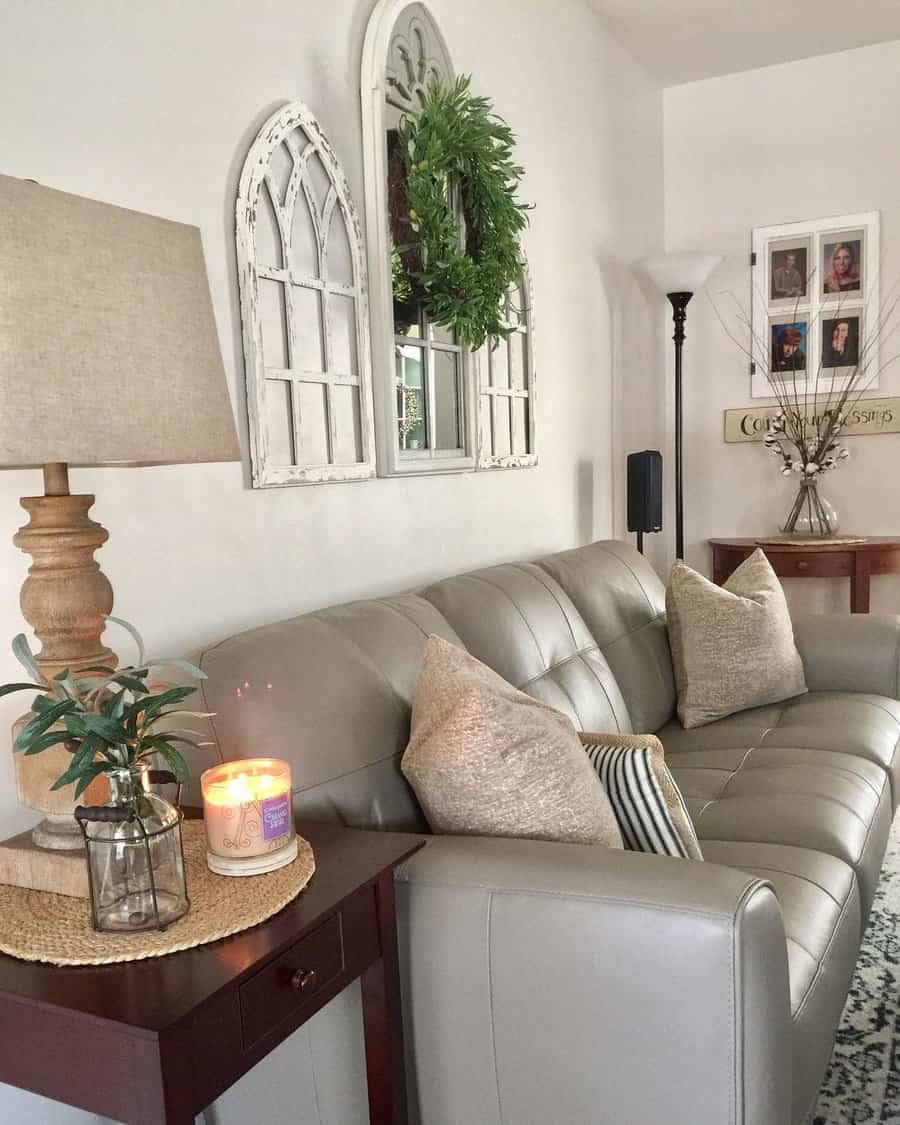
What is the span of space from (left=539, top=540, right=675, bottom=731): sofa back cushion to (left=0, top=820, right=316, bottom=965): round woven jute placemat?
1377 mm

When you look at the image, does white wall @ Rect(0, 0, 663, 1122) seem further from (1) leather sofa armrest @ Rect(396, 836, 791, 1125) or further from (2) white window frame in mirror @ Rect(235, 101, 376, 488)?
(1) leather sofa armrest @ Rect(396, 836, 791, 1125)

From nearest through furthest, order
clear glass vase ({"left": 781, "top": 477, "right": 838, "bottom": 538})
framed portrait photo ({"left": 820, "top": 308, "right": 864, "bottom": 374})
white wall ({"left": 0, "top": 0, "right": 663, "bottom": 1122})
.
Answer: white wall ({"left": 0, "top": 0, "right": 663, "bottom": 1122})
clear glass vase ({"left": 781, "top": 477, "right": 838, "bottom": 538})
framed portrait photo ({"left": 820, "top": 308, "right": 864, "bottom": 374})

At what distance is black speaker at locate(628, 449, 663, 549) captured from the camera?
3613 millimetres

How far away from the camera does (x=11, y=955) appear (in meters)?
1.03

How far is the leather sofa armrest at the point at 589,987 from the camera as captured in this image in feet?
3.75

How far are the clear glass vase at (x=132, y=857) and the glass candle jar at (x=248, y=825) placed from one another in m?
0.09

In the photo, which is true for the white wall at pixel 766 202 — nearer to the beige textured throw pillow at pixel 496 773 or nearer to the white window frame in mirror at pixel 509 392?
the white window frame in mirror at pixel 509 392

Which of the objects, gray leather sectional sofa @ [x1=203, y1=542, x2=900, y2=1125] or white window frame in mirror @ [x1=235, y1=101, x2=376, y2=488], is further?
white window frame in mirror @ [x1=235, y1=101, x2=376, y2=488]

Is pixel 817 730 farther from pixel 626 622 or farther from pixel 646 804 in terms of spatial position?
pixel 646 804

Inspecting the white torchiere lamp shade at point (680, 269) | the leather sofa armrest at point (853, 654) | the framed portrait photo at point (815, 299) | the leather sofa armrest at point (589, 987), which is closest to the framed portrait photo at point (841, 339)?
the framed portrait photo at point (815, 299)

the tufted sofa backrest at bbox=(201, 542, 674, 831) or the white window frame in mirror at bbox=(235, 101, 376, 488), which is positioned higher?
the white window frame in mirror at bbox=(235, 101, 376, 488)

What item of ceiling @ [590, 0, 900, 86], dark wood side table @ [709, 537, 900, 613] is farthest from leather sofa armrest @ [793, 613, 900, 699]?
ceiling @ [590, 0, 900, 86]

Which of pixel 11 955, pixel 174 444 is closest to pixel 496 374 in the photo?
pixel 174 444

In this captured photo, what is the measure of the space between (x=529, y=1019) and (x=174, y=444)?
808mm
